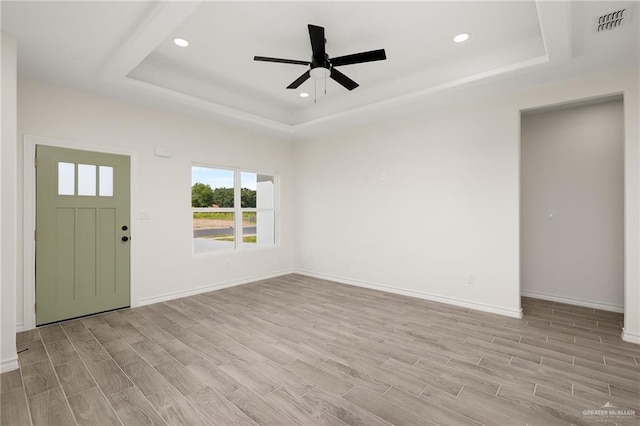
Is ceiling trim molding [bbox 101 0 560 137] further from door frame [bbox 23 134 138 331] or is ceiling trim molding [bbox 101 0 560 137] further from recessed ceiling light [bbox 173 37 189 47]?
door frame [bbox 23 134 138 331]

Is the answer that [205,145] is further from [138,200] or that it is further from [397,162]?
[397,162]

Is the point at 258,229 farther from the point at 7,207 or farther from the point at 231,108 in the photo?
the point at 7,207

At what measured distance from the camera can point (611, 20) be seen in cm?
250

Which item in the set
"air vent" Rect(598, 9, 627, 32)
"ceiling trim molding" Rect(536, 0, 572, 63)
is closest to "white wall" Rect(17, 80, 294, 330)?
"ceiling trim molding" Rect(536, 0, 572, 63)

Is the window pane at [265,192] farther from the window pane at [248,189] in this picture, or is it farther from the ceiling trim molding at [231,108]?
the ceiling trim molding at [231,108]

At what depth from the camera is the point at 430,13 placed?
8.98 ft

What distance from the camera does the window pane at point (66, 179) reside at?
11.5ft

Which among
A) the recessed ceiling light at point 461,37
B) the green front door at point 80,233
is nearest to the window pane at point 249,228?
the green front door at point 80,233

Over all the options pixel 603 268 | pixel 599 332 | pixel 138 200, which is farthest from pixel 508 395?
pixel 138 200

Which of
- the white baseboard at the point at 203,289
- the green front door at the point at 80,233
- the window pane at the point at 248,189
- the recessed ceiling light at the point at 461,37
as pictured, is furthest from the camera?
the window pane at the point at 248,189

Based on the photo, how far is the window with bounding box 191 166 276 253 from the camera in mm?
4914

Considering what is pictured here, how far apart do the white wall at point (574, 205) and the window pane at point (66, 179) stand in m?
6.20

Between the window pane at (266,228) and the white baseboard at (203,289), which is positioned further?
the window pane at (266,228)

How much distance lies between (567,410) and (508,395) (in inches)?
13.0
